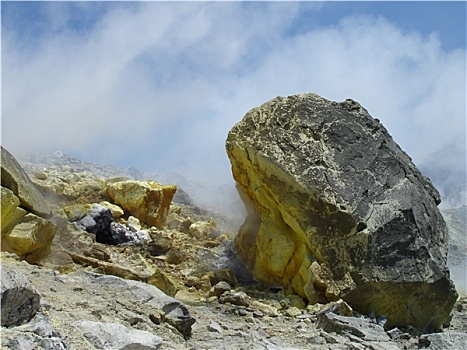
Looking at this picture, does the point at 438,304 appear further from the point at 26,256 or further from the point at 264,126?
the point at 26,256

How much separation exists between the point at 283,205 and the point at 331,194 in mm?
1034

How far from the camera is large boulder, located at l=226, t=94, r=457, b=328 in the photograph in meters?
9.38

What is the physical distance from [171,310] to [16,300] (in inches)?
101

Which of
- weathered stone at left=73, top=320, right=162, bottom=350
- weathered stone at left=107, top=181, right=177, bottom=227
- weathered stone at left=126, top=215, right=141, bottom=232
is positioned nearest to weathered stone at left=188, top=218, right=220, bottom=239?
weathered stone at left=107, top=181, right=177, bottom=227

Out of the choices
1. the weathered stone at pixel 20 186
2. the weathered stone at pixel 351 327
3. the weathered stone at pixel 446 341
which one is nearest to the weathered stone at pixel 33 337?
the weathered stone at pixel 351 327

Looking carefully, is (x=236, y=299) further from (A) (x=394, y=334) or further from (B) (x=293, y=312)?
(A) (x=394, y=334)

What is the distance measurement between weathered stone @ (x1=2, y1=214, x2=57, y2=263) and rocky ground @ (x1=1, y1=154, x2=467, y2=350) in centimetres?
29

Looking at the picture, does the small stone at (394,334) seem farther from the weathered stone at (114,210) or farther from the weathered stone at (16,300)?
the weathered stone at (114,210)

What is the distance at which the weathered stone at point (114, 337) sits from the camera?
15.5ft

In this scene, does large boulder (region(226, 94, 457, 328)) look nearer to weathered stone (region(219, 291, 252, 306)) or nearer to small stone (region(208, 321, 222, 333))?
weathered stone (region(219, 291, 252, 306))

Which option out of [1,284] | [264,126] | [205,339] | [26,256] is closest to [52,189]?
[26,256]

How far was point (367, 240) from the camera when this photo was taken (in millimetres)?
9398

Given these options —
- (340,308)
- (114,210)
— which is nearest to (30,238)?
(340,308)

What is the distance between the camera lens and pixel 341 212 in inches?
376
